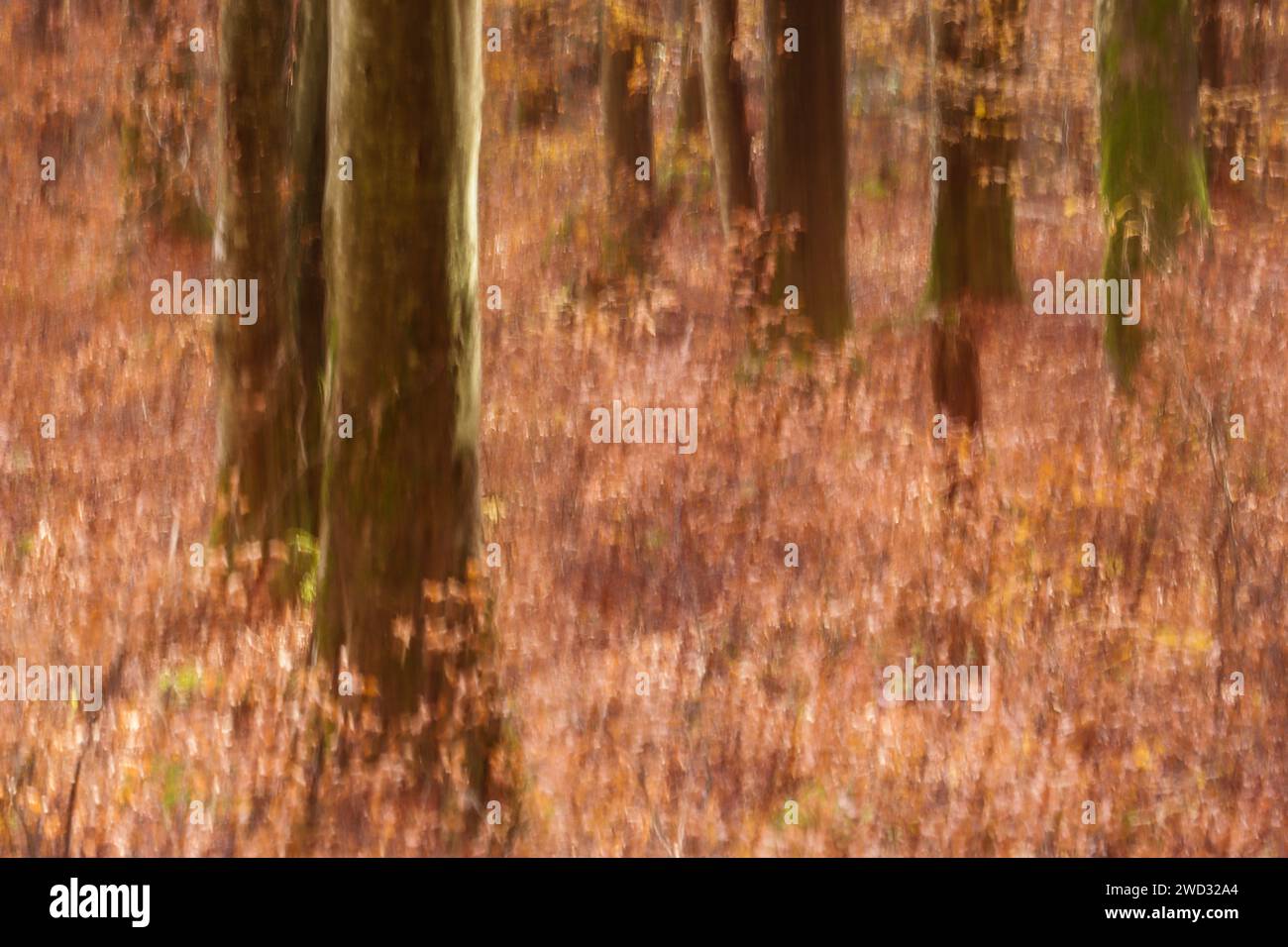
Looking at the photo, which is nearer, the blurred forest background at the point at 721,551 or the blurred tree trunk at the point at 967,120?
the blurred forest background at the point at 721,551

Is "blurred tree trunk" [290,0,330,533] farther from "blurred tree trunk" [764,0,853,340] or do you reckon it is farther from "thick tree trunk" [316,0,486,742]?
"blurred tree trunk" [764,0,853,340]

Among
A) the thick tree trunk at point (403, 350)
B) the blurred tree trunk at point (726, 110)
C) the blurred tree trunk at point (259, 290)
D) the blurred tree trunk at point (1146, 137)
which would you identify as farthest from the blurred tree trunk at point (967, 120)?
the thick tree trunk at point (403, 350)

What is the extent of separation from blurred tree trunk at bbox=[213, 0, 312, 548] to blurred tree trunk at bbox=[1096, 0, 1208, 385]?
18.6 ft

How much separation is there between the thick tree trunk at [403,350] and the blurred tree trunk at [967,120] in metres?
6.38

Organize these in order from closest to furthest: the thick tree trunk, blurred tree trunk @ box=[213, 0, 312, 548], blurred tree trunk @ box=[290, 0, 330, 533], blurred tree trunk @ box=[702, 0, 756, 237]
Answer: the thick tree trunk
blurred tree trunk @ box=[213, 0, 312, 548]
blurred tree trunk @ box=[290, 0, 330, 533]
blurred tree trunk @ box=[702, 0, 756, 237]

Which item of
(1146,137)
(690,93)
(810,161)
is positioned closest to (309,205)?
(810,161)

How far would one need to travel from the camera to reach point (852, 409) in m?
10.4

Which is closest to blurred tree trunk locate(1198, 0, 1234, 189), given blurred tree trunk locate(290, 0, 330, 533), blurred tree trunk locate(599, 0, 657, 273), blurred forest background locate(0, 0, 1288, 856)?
blurred forest background locate(0, 0, 1288, 856)

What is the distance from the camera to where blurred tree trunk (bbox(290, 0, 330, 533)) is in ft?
26.3

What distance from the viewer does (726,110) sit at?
13.8m

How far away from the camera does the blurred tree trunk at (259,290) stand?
7895mm

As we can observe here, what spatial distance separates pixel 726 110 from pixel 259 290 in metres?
7.09

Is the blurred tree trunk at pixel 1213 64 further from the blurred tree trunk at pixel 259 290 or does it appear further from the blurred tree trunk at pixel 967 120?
the blurred tree trunk at pixel 259 290
